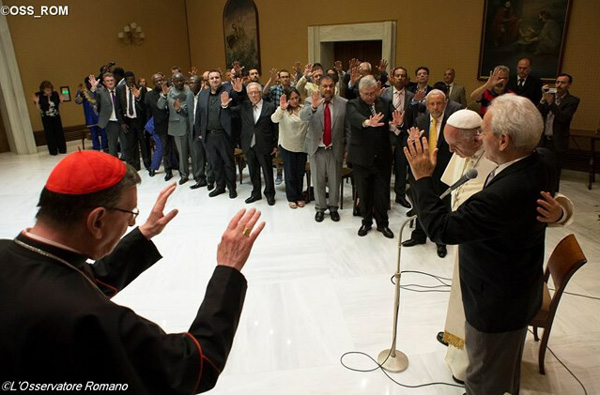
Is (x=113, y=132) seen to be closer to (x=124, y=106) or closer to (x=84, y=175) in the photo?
(x=124, y=106)

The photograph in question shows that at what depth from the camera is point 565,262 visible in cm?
264

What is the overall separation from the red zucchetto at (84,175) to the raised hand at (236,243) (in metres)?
0.39

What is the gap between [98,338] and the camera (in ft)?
3.50

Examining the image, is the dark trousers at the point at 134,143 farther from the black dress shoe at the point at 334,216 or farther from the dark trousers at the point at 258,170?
the black dress shoe at the point at 334,216

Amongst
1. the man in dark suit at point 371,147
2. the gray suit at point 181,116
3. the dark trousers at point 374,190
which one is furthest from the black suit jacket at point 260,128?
the dark trousers at point 374,190

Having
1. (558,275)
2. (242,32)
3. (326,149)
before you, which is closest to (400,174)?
(326,149)

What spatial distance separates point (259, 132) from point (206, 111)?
0.96 meters

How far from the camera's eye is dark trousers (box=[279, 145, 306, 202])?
5.82 meters

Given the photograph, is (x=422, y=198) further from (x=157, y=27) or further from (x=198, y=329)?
(x=157, y=27)

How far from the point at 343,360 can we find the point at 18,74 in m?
10.1

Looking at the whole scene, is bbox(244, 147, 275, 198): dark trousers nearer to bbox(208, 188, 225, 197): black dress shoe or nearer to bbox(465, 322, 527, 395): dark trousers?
bbox(208, 188, 225, 197): black dress shoe

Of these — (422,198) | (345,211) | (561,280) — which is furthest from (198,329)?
(345,211)

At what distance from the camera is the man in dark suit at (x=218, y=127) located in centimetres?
607

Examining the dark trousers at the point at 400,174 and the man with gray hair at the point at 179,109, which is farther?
the man with gray hair at the point at 179,109
